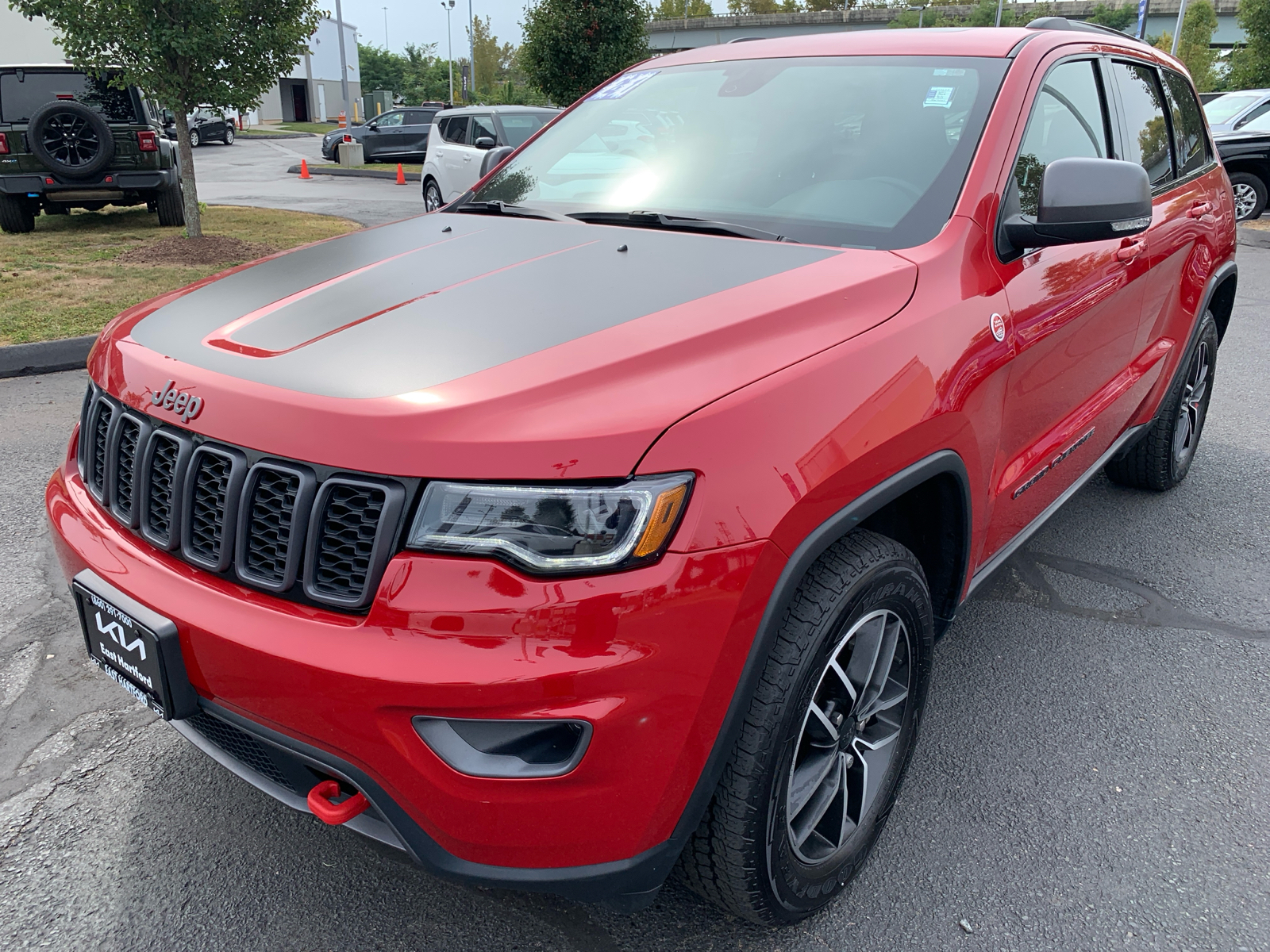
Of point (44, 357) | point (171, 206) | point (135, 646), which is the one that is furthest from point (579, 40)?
point (135, 646)

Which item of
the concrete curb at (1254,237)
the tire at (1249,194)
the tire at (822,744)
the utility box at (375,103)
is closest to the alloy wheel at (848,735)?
the tire at (822,744)

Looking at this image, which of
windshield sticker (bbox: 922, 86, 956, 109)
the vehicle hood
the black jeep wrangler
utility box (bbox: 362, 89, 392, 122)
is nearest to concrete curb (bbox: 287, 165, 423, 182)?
the black jeep wrangler

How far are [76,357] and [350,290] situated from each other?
16.7 feet

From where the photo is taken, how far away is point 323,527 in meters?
1.57

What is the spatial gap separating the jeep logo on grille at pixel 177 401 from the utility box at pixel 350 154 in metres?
25.1

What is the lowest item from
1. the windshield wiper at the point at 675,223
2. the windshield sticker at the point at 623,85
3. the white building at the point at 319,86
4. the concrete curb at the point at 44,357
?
the concrete curb at the point at 44,357

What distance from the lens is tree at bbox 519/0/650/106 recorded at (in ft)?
66.0

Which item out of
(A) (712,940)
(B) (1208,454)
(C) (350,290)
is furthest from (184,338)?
(B) (1208,454)

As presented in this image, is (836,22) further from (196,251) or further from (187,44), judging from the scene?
(196,251)

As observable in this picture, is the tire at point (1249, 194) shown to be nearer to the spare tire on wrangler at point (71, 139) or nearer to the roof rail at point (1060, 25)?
the roof rail at point (1060, 25)

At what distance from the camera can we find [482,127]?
13.5 metres

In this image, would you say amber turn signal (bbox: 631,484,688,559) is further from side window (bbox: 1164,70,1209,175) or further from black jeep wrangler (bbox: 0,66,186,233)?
black jeep wrangler (bbox: 0,66,186,233)

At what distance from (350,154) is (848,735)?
25955mm

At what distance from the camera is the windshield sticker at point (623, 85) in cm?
332
